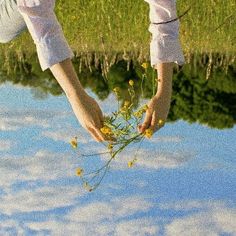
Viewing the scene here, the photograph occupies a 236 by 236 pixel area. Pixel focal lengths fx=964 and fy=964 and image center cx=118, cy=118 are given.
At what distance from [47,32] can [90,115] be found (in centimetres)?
21

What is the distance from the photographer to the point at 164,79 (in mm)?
2115

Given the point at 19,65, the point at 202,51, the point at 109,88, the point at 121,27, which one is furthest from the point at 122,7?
the point at 19,65

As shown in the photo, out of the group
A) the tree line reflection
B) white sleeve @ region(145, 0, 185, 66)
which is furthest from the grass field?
white sleeve @ region(145, 0, 185, 66)

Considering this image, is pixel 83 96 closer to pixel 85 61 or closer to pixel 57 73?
pixel 57 73

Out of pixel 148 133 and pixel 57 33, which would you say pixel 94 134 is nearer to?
pixel 148 133

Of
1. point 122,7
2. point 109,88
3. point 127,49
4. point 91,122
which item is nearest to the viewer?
point 91,122

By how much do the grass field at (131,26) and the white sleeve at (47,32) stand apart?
12.2ft

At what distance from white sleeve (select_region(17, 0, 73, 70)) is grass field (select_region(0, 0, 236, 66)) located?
3725 millimetres

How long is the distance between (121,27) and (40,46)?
413cm

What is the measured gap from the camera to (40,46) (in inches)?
82.1

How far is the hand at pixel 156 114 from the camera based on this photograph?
2027 mm

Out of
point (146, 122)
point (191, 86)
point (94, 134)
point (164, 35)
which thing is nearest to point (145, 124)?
point (146, 122)

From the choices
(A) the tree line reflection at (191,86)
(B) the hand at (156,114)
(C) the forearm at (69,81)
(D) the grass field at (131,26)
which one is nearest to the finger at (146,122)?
(B) the hand at (156,114)

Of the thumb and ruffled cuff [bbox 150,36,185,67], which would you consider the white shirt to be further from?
the thumb
